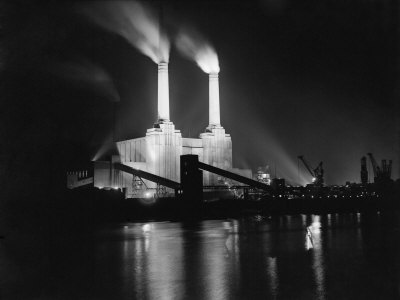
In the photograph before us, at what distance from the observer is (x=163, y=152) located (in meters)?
95.0

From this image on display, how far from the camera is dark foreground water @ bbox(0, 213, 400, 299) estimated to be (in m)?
13.6

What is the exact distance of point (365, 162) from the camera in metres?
148

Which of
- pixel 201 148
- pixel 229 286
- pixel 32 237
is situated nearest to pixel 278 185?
pixel 201 148

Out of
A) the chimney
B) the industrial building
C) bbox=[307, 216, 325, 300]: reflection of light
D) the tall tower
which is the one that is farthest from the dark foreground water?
the tall tower

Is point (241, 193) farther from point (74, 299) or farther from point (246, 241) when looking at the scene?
point (74, 299)

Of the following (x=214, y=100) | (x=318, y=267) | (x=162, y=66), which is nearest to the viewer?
(x=318, y=267)

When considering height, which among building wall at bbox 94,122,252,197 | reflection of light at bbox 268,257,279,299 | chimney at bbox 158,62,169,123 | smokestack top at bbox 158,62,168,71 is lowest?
reflection of light at bbox 268,257,279,299

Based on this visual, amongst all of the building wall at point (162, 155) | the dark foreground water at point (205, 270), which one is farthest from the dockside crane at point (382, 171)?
the dark foreground water at point (205, 270)

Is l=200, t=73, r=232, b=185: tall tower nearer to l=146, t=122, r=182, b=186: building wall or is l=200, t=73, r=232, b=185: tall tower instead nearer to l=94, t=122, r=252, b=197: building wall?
l=94, t=122, r=252, b=197: building wall

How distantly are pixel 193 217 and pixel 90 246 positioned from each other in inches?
1519

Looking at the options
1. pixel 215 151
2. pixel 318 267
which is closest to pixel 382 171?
pixel 215 151

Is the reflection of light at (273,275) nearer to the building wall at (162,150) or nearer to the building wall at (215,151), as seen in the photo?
the building wall at (162,150)

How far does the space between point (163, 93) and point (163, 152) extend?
11.3m

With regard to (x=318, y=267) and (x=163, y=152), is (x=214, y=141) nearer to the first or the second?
(x=163, y=152)
